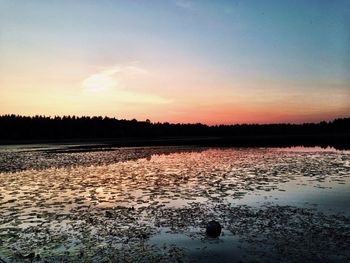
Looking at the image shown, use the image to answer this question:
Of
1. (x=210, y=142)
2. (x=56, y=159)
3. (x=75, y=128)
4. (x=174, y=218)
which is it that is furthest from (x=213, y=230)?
(x=75, y=128)

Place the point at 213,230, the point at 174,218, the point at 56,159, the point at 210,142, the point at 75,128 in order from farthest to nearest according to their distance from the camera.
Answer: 1. the point at 75,128
2. the point at 210,142
3. the point at 56,159
4. the point at 174,218
5. the point at 213,230

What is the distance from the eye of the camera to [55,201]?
800 inches

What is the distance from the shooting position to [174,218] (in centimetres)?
1598

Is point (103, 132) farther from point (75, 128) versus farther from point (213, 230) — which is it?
point (213, 230)

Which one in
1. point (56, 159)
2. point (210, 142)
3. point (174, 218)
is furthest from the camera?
point (210, 142)

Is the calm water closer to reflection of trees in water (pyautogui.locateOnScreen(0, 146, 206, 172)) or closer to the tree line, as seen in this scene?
reflection of trees in water (pyautogui.locateOnScreen(0, 146, 206, 172))

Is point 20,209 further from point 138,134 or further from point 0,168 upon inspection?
point 138,134

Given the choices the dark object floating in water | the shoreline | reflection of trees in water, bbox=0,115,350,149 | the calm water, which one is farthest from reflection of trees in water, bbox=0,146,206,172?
reflection of trees in water, bbox=0,115,350,149

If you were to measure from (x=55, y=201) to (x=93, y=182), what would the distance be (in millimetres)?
7159

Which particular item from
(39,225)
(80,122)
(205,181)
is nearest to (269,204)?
(205,181)

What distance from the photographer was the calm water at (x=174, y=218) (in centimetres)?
1151

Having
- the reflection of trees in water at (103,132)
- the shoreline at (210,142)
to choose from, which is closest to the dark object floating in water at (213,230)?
the shoreline at (210,142)

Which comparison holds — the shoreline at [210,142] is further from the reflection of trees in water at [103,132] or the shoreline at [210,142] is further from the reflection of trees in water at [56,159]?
the reflection of trees in water at [56,159]

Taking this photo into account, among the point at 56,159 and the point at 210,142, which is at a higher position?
the point at 210,142
